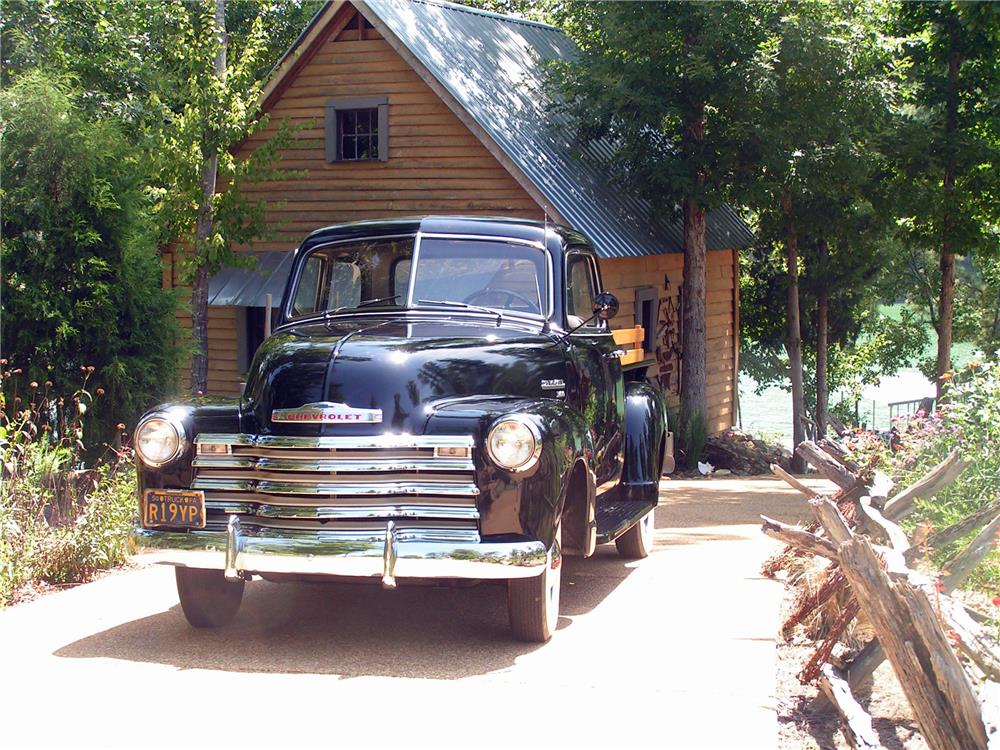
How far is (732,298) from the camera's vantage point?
23625mm

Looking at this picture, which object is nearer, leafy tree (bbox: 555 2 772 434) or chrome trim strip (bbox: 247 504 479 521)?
chrome trim strip (bbox: 247 504 479 521)

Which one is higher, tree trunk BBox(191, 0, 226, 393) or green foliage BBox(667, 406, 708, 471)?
tree trunk BBox(191, 0, 226, 393)

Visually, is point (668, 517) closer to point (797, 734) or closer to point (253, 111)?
point (797, 734)

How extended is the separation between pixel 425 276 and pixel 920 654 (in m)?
3.76

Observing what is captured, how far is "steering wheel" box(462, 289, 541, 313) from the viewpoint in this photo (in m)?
7.40

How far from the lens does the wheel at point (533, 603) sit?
6.24 m

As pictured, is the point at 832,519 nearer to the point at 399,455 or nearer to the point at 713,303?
the point at 399,455

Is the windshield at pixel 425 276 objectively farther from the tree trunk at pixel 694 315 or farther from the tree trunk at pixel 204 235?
the tree trunk at pixel 694 315

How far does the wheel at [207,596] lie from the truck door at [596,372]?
2.22 meters

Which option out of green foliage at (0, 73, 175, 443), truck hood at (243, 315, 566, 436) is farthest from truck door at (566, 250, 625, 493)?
green foliage at (0, 73, 175, 443)

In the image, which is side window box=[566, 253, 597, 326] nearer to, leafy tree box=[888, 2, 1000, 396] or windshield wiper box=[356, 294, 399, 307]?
windshield wiper box=[356, 294, 399, 307]

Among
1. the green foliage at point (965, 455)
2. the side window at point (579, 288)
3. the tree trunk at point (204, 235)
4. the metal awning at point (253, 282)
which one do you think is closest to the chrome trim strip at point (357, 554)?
the side window at point (579, 288)

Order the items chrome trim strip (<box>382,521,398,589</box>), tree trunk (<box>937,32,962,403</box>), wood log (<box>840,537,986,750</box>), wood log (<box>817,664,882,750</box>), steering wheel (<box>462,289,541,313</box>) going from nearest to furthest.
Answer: wood log (<box>840,537,986,750</box>) → wood log (<box>817,664,882,750</box>) → chrome trim strip (<box>382,521,398,589</box>) → steering wheel (<box>462,289,541,313</box>) → tree trunk (<box>937,32,962,403</box>)

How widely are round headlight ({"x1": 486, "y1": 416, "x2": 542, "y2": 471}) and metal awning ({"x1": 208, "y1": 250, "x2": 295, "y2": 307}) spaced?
12.4 metres
